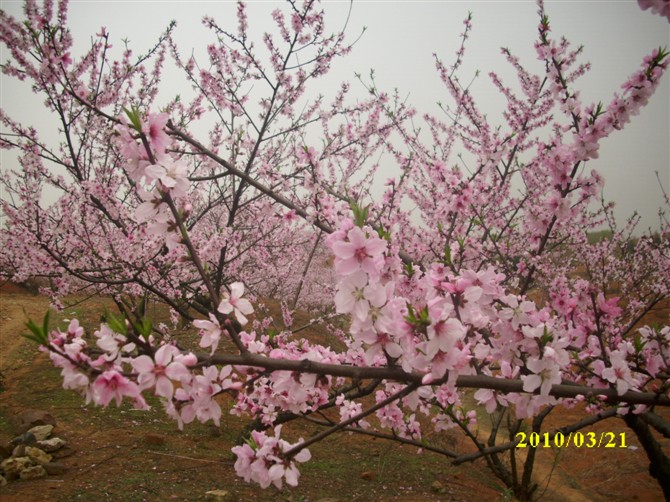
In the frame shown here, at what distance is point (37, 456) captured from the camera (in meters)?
4.10

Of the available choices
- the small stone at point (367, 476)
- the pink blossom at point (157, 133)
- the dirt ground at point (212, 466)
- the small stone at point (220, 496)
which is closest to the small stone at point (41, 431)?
the dirt ground at point (212, 466)

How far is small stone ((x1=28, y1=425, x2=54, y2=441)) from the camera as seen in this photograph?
4512mm

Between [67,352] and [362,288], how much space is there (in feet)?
3.32

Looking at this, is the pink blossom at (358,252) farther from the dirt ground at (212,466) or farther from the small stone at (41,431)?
the small stone at (41,431)

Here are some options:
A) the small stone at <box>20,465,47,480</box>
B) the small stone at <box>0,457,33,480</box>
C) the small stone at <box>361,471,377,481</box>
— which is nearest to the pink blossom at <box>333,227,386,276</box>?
the small stone at <box>20,465,47,480</box>

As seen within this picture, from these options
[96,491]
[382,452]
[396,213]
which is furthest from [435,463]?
[96,491]

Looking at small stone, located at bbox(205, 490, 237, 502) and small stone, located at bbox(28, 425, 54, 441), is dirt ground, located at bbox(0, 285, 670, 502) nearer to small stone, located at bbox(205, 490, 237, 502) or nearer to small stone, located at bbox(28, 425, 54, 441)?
small stone, located at bbox(205, 490, 237, 502)

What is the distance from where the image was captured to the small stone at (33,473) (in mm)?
3836

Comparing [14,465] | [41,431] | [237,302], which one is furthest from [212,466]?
[237,302]

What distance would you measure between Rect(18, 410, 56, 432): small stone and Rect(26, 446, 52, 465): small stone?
0.73 metres

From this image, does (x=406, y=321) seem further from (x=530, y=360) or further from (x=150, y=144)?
(x=150, y=144)

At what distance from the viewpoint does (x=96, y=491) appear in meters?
3.64

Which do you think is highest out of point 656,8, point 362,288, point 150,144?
point 656,8

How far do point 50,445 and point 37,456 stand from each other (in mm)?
281
